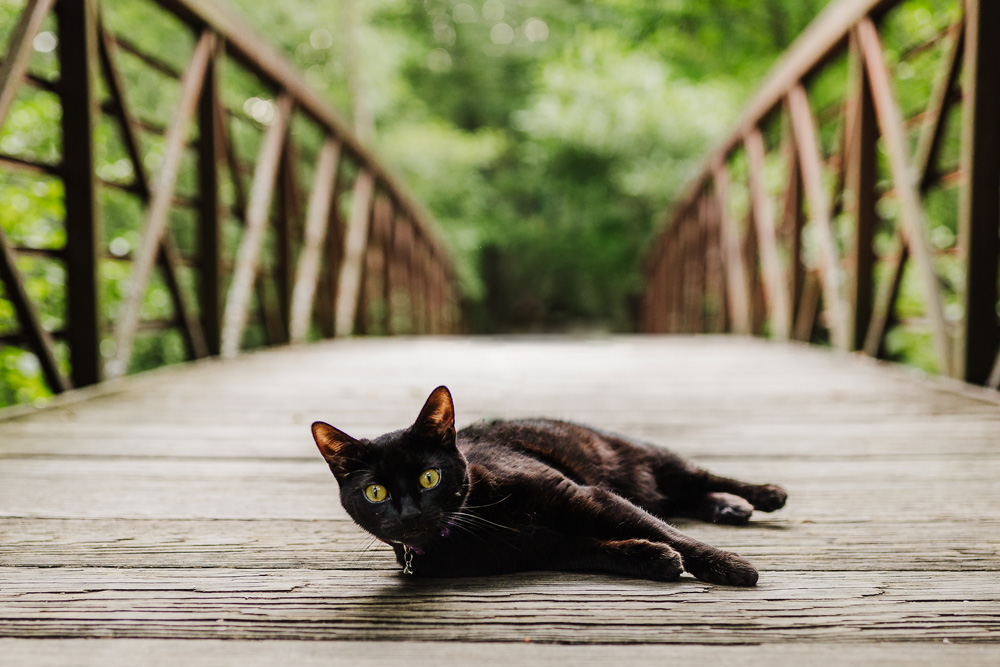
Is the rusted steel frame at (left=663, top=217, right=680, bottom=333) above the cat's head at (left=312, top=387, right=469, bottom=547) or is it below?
above

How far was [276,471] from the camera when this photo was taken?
5.40 feet

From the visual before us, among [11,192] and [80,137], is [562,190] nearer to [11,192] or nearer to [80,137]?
[11,192]

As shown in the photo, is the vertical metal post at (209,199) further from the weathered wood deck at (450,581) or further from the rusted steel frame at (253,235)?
the weathered wood deck at (450,581)

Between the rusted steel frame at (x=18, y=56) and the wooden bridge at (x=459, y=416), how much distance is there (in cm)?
1

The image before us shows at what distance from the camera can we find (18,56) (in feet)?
6.03

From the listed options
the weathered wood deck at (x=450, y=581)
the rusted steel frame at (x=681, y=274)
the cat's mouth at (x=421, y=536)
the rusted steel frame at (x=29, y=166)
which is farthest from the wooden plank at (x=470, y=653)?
the rusted steel frame at (x=681, y=274)

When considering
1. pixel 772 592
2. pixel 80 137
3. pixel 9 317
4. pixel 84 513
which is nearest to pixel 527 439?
pixel 772 592

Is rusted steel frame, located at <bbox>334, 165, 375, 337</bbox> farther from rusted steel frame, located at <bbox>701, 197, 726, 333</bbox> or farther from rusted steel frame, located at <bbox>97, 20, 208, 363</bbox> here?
rusted steel frame, located at <bbox>701, 197, 726, 333</bbox>

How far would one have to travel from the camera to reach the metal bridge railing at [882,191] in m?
2.05

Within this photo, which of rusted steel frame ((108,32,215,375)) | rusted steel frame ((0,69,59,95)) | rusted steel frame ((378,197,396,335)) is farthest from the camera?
rusted steel frame ((378,197,396,335))

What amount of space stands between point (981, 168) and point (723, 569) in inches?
65.2

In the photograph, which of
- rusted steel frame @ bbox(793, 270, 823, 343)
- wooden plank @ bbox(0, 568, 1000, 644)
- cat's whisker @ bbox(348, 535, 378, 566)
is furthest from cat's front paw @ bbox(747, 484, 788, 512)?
rusted steel frame @ bbox(793, 270, 823, 343)

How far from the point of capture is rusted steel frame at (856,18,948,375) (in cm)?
229

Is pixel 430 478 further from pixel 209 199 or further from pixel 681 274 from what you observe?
pixel 681 274
